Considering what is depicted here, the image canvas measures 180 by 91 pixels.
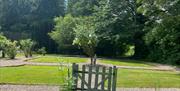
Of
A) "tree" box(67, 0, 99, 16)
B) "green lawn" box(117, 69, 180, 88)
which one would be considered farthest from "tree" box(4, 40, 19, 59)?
"tree" box(67, 0, 99, 16)

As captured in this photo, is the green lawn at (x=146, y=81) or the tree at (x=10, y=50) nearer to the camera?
the green lawn at (x=146, y=81)

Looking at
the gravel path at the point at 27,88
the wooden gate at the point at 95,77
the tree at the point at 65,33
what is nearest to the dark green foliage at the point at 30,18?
the tree at the point at 65,33

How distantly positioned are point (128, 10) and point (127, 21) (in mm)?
1611

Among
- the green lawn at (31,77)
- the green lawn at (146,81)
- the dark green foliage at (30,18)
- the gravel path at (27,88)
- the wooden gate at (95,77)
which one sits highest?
the dark green foliage at (30,18)

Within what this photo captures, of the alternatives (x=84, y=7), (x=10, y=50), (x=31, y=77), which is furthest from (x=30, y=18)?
(x=31, y=77)

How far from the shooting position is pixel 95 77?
10.9m

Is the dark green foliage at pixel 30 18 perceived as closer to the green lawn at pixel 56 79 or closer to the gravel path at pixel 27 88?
the green lawn at pixel 56 79

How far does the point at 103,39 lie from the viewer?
157 ft

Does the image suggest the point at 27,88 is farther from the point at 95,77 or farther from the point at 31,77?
the point at 31,77

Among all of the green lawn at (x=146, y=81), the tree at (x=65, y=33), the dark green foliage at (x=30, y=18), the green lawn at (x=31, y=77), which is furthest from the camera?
the dark green foliage at (x=30, y=18)

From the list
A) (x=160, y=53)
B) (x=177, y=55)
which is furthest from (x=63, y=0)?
(x=177, y=55)

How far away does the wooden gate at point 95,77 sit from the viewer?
1068 centimetres

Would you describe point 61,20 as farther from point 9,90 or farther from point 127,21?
point 9,90

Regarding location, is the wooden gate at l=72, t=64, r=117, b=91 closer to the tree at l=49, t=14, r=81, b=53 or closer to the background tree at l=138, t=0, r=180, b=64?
the background tree at l=138, t=0, r=180, b=64
